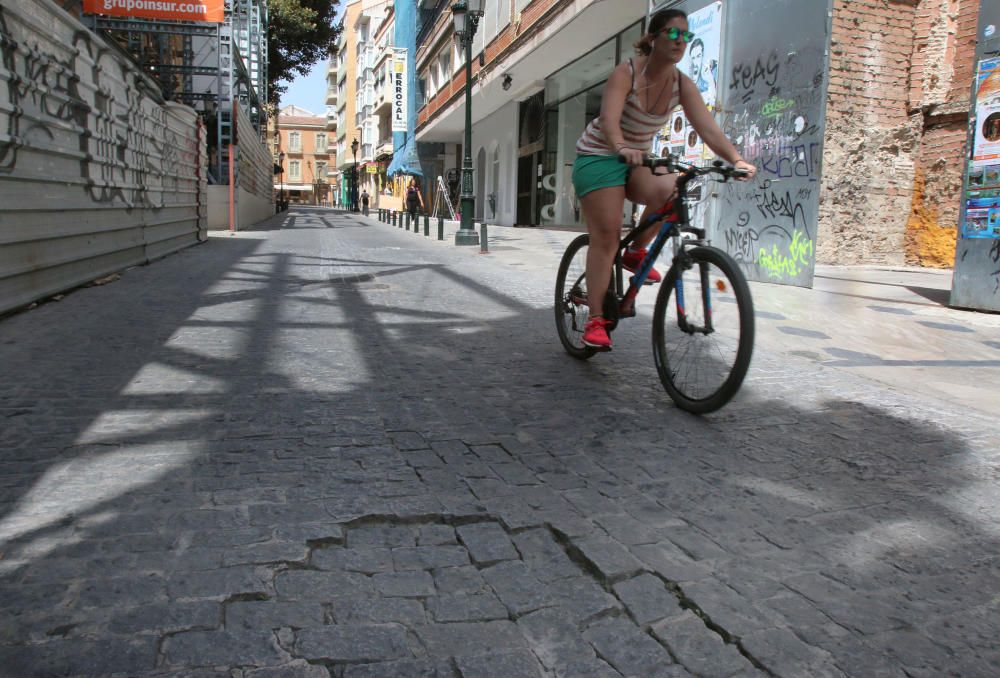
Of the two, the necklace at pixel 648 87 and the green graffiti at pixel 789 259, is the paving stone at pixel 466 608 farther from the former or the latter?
the green graffiti at pixel 789 259

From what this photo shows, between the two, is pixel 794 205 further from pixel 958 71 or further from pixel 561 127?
pixel 561 127

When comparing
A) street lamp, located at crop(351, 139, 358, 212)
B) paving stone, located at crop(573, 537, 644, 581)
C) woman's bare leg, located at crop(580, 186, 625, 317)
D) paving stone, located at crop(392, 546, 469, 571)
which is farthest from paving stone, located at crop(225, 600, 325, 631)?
street lamp, located at crop(351, 139, 358, 212)

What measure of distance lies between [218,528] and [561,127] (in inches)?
893

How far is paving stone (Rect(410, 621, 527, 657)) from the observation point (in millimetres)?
1713

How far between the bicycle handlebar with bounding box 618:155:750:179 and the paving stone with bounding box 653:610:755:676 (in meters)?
2.05

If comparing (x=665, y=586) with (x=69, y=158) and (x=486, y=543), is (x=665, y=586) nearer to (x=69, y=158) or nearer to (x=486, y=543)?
(x=486, y=543)

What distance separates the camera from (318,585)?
6.43ft

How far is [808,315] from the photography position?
6.71m

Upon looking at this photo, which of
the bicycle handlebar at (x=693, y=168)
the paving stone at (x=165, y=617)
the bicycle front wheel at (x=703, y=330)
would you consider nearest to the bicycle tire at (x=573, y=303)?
the bicycle front wheel at (x=703, y=330)

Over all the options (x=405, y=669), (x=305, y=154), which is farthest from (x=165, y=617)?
(x=305, y=154)

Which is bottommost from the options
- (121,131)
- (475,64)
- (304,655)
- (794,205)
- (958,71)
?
(304,655)

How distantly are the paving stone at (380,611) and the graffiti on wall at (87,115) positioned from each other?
5.25 metres

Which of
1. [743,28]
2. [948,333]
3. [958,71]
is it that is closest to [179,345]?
[948,333]

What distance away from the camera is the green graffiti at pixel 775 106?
870cm
